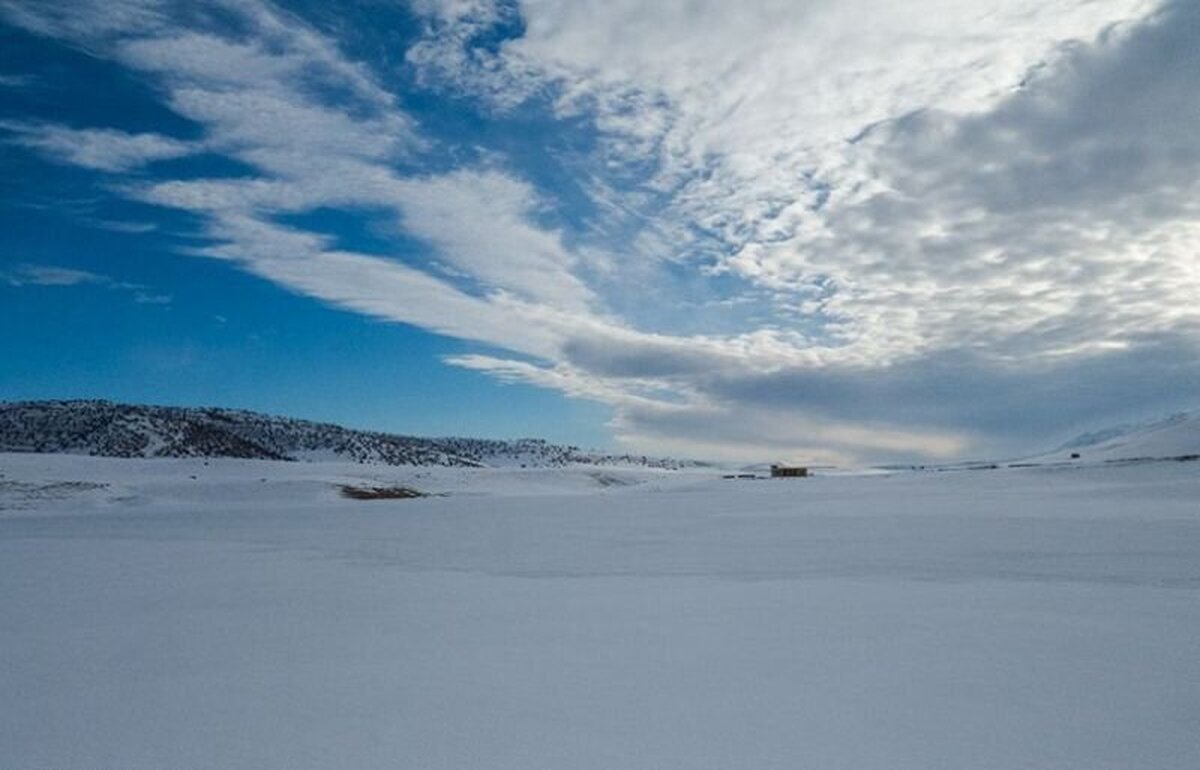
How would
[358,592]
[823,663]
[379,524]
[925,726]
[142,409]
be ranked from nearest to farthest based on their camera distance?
1. [925,726]
2. [823,663]
3. [358,592]
4. [379,524]
5. [142,409]

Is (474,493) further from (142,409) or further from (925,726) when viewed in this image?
(142,409)

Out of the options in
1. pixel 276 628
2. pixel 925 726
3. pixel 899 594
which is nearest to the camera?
pixel 925 726

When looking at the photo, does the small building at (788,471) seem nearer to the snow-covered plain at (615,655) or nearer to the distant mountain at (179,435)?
the distant mountain at (179,435)

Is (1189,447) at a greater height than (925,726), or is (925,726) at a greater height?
(1189,447)

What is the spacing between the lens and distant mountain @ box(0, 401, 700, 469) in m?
53.5

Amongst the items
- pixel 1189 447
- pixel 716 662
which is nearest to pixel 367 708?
pixel 716 662

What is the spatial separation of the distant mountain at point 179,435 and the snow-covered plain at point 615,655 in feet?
164

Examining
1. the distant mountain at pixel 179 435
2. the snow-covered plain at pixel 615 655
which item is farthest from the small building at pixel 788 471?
the snow-covered plain at pixel 615 655

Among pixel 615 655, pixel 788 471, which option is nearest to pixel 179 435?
pixel 788 471

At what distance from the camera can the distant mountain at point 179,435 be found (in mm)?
53469

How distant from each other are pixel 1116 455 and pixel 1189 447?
449cm

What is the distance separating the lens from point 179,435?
55.6m

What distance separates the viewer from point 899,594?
20.1ft

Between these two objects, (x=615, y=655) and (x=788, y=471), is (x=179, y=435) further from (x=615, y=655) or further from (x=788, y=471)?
(x=615, y=655)
